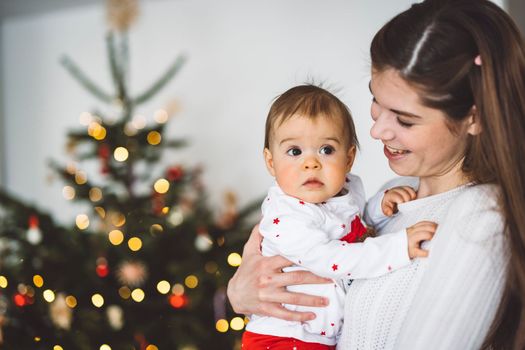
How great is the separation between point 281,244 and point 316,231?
0.30 ft

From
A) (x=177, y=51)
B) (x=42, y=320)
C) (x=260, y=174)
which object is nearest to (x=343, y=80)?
(x=260, y=174)

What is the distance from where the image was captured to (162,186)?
252 cm

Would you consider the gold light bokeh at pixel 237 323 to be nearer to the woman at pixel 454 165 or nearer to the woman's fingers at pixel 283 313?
the woman's fingers at pixel 283 313

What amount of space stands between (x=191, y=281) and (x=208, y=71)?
1381 mm

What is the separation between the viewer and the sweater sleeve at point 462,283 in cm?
Result: 110

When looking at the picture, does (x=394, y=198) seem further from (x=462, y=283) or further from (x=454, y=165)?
(x=462, y=283)

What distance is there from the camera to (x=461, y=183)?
131cm

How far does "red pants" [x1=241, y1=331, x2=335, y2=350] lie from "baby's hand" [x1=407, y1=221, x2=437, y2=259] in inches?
13.5

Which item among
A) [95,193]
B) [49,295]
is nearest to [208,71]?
[95,193]

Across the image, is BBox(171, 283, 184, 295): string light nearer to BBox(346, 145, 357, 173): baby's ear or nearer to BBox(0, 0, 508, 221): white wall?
BBox(0, 0, 508, 221): white wall

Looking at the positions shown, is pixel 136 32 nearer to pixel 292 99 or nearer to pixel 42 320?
pixel 42 320

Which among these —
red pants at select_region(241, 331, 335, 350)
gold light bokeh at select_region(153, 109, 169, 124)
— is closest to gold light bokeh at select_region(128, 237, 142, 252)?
gold light bokeh at select_region(153, 109, 169, 124)

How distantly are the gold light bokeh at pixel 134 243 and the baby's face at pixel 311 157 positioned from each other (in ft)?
4.09

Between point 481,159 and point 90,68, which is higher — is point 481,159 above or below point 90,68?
above
